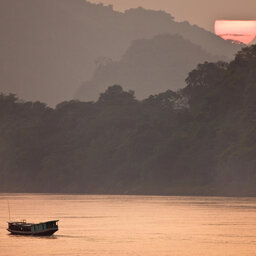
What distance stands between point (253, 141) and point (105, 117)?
152ft

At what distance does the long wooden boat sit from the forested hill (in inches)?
3213

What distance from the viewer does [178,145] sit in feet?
572

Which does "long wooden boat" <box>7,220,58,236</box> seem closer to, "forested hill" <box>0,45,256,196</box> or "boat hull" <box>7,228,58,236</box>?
"boat hull" <box>7,228,58,236</box>

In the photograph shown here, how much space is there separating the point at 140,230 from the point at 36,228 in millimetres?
15903

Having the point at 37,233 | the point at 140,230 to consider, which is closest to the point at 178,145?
the point at 140,230

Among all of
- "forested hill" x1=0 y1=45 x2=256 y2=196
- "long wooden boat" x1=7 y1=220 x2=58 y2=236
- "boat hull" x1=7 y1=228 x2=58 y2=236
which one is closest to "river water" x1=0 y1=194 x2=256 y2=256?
"boat hull" x1=7 y1=228 x2=58 y2=236

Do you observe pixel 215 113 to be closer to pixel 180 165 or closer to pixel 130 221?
pixel 180 165

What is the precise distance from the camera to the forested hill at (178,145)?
165000 millimetres

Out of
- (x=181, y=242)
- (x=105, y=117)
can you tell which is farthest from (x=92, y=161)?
(x=181, y=242)

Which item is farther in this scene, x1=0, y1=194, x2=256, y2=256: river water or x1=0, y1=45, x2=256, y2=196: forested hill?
x1=0, y1=45, x2=256, y2=196: forested hill

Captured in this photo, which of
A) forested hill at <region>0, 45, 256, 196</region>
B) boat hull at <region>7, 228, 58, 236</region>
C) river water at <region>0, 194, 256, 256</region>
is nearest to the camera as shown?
river water at <region>0, 194, 256, 256</region>

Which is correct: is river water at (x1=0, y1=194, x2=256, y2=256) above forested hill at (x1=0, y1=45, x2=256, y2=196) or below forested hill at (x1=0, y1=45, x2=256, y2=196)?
below

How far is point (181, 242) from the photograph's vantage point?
259ft

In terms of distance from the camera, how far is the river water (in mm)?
72062
